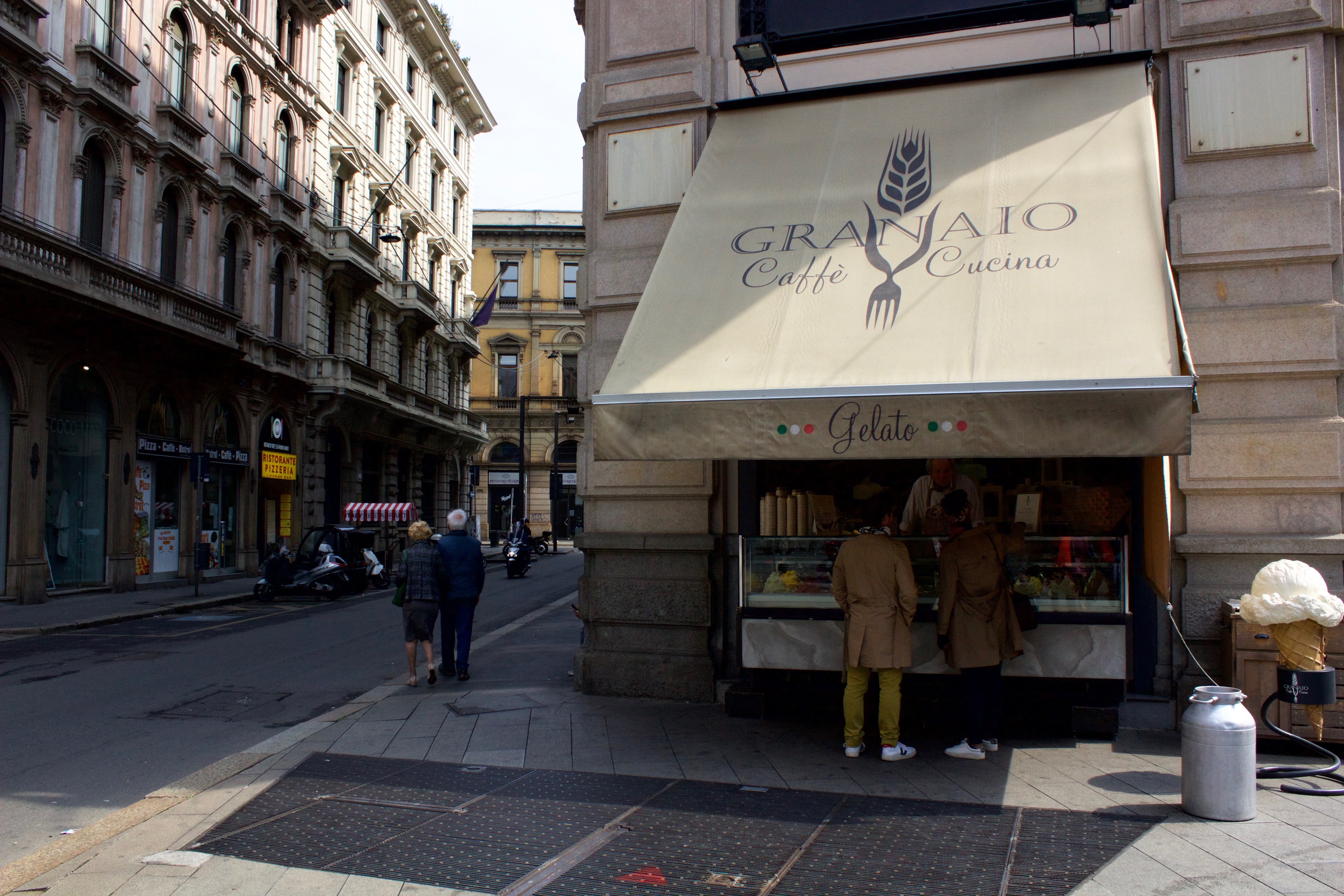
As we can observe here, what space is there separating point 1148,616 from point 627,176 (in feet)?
18.4

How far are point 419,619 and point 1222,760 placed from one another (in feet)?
22.7

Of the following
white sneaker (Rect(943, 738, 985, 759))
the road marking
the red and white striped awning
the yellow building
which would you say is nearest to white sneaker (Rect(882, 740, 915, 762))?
white sneaker (Rect(943, 738, 985, 759))

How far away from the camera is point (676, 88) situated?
848cm

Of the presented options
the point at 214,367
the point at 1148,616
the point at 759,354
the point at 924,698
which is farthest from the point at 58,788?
the point at 214,367

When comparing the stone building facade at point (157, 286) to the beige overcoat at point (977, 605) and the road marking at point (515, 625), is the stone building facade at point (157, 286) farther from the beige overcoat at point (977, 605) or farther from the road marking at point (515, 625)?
the beige overcoat at point (977, 605)

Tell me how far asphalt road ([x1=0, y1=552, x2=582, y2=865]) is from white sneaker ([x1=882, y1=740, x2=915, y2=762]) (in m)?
4.64

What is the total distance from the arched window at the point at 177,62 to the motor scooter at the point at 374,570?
37.2 feet

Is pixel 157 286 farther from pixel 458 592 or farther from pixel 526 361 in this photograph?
pixel 526 361

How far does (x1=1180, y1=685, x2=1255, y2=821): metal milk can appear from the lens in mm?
4883

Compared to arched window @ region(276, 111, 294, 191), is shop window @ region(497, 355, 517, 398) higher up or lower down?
lower down

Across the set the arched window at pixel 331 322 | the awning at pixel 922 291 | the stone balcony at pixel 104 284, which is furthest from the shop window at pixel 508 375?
the awning at pixel 922 291

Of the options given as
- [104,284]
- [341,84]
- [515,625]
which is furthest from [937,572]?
[341,84]

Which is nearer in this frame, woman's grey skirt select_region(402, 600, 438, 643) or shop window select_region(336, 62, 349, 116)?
woman's grey skirt select_region(402, 600, 438, 643)

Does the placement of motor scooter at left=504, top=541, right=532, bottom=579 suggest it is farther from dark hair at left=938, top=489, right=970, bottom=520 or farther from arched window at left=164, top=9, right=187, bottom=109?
dark hair at left=938, top=489, right=970, bottom=520
